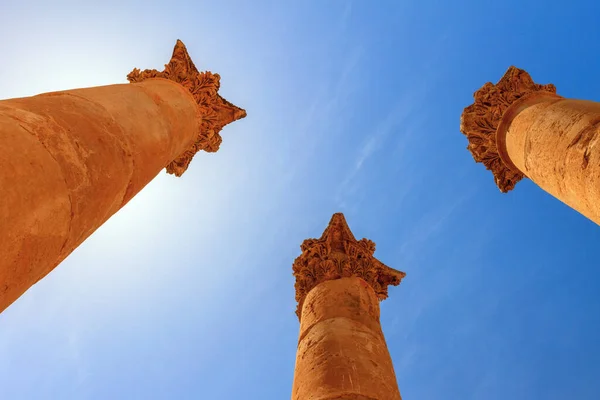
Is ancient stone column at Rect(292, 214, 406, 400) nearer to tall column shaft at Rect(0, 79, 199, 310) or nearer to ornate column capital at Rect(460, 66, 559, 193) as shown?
ornate column capital at Rect(460, 66, 559, 193)

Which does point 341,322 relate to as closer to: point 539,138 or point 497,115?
point 539,138

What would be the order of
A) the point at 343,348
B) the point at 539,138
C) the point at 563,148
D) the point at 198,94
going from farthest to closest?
1. the point at 198,94
2. the point at 539,138
3. the point at 343,348
4. the point at 563,148

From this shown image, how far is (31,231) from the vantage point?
4.95 m

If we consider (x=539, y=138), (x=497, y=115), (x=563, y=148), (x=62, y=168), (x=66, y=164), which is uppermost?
(x=497, y=115)

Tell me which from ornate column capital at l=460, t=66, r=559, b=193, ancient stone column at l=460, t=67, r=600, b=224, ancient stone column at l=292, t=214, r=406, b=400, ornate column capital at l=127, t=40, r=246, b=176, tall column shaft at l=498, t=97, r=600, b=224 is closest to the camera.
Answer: tall column shaft at l=498, t=97, r=600, b=224

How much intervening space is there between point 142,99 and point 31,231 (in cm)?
540

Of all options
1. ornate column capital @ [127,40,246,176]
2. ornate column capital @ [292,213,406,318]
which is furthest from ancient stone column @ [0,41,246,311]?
ornate column capital @ [292,213,406,318]

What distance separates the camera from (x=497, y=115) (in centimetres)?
1244

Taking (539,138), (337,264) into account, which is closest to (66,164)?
(337,264)

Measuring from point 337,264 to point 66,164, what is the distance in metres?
8.75

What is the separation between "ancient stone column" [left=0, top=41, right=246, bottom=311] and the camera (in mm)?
4828

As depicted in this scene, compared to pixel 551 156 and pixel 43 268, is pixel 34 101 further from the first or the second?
pixel 551 156

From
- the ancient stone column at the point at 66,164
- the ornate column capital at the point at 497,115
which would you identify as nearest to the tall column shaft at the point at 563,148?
the ornate column capital at the point at 497,115

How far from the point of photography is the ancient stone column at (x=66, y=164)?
4828 millimetres
